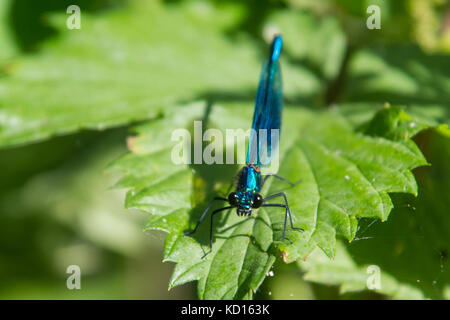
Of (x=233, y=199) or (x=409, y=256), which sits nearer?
(x=233, y=199)

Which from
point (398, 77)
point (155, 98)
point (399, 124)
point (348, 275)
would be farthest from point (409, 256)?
point (155, 98)

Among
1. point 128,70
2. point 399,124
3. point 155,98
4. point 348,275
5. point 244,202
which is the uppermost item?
point 128,70

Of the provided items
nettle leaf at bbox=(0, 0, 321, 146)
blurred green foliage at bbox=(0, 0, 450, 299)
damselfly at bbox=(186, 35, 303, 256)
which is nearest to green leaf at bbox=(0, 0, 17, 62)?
blurred green foliage at bbox=(0, 0, 450, 299)

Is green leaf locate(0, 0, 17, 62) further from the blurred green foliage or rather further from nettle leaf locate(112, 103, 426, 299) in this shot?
nettle leaf locate(112, 103, 426, 299)

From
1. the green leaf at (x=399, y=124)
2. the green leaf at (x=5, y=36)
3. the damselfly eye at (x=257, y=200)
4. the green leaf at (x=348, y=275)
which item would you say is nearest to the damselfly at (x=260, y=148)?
the damselfly eye at (x=257, y=200)

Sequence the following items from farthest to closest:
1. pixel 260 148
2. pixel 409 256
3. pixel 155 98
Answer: pixel 155 98 → pixel 260 148 → pixel 409 256

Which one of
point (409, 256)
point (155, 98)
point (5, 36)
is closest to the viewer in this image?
point (409, 256)

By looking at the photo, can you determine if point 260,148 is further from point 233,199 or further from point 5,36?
point 5,36

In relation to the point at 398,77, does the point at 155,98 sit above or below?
below
